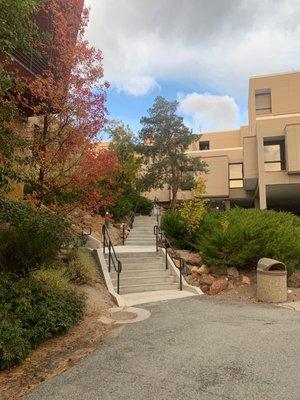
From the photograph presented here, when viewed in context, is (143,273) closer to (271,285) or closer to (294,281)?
(271,285)

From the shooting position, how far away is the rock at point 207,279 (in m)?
12.5

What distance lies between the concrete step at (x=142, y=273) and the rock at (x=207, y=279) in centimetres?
113

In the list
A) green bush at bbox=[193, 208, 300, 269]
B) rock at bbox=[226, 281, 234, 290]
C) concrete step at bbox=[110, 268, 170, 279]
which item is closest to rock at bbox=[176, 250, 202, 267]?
green bush at bbox=[193, 208, 300, 269]

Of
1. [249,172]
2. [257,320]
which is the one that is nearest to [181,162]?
[249,172]

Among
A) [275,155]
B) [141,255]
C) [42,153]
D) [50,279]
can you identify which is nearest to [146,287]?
[141,255]

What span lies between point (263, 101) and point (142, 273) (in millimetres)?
23681

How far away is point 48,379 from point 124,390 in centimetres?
115

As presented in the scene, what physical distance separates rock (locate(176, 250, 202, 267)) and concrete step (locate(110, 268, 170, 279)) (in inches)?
50.0

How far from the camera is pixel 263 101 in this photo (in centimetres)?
3167

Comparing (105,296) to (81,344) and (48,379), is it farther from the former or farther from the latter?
(48,379)

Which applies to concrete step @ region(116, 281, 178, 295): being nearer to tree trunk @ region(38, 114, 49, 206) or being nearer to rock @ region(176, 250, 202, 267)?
rock @ region(176, 250, 202, 267)

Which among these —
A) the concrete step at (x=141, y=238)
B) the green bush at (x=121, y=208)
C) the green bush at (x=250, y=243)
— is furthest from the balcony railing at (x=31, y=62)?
the green bush at (x=121, y=208)

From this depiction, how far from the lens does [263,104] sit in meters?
31.7

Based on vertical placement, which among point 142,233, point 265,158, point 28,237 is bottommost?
point 142,233
